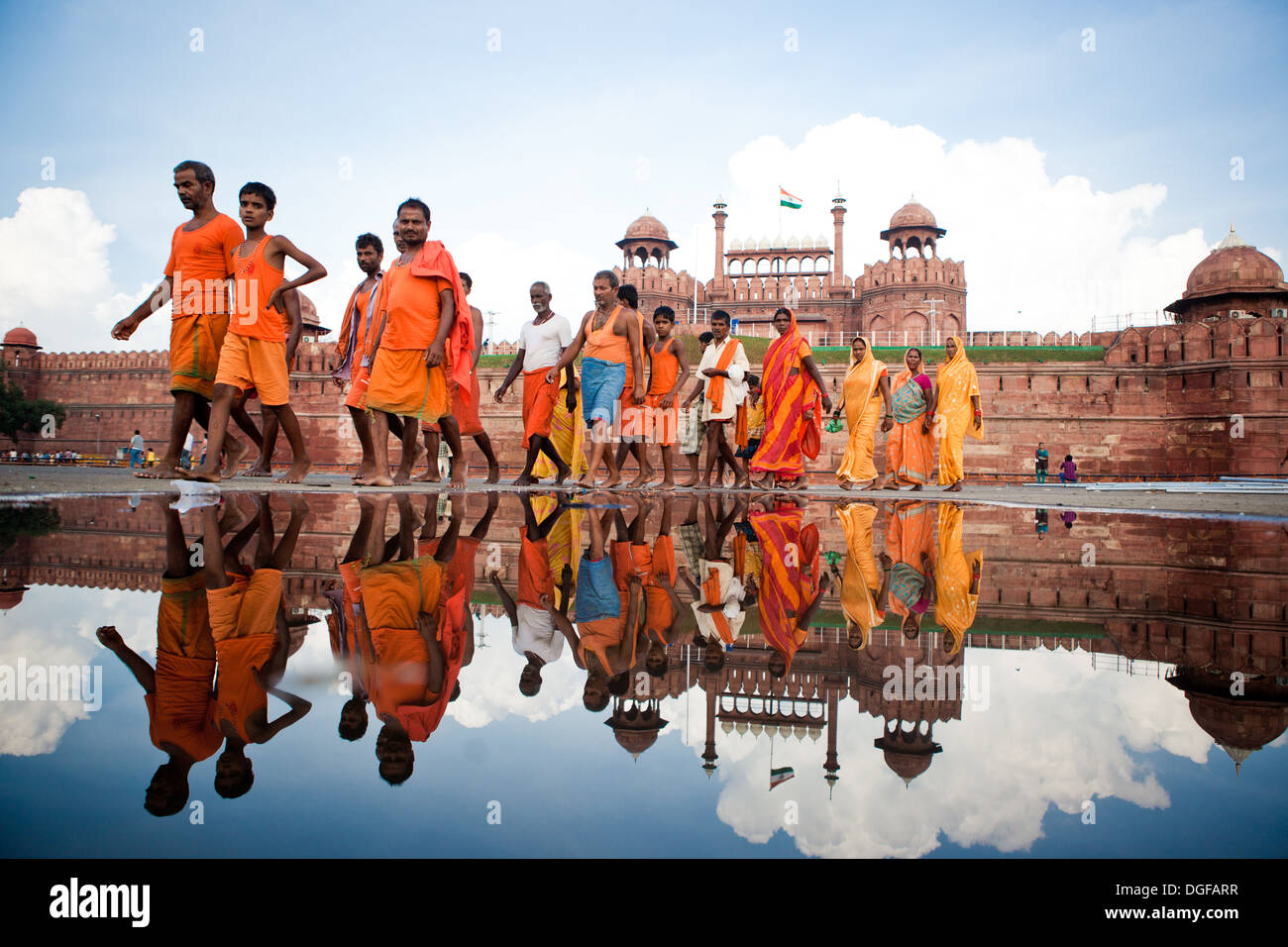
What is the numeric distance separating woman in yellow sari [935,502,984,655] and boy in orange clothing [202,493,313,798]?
112 centimetres

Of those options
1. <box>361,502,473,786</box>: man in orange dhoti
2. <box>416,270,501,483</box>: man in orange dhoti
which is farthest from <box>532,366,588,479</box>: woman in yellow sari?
<box>361,502,473,786</box>: man in orange dhoti

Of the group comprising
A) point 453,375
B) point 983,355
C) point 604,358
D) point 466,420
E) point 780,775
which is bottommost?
point 780,775

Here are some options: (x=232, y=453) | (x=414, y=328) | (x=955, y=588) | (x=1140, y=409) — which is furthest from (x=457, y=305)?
(x=1140, y=409)

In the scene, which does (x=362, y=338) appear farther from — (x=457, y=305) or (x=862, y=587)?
(x=862, y=587)

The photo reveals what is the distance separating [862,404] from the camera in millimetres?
9359

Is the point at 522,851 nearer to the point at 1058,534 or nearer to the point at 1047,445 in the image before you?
the point at 1058,534

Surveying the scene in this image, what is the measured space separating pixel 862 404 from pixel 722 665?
8.36m

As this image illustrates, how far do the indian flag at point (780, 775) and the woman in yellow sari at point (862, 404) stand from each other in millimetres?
8338

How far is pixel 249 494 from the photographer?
496cm

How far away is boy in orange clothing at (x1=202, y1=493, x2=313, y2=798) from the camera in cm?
89

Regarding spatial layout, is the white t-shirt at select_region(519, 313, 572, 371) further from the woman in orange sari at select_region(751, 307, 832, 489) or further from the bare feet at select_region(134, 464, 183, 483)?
the bare feet at select_region(134, 464, 183, 483)

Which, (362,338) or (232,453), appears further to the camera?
(362,338)
